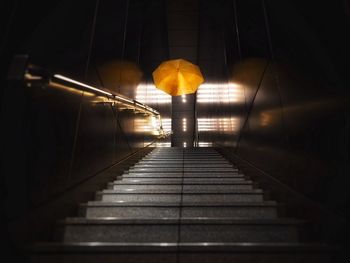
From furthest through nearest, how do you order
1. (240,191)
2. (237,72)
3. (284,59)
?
1. (237,72)
2. (240,191)
3. (284,59)

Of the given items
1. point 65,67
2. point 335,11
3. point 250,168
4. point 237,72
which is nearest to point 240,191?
point 250,168

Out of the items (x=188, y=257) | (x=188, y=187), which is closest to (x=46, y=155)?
(x=188, y=257)

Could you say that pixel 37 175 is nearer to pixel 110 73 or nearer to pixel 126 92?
pixel 110 73

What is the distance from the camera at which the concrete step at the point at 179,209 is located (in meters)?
2.10

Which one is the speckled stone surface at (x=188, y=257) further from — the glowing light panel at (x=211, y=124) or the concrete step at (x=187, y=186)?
the glowing light panel at (x=211, y=124)

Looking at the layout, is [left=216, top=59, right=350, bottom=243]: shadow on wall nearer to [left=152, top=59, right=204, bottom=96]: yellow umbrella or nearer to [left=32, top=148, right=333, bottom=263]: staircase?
[left=32, top=148, right=333, bottom=263]: staircase

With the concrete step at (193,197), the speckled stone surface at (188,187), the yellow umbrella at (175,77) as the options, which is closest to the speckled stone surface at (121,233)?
→ the concrete step at (193,197)

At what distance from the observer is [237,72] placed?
14.3ft

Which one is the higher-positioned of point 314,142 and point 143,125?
point 143,125

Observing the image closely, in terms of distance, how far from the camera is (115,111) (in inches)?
140

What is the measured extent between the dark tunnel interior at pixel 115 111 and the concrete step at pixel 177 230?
170mm

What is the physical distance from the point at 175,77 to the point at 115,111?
387 cm

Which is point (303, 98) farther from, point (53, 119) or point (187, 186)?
point (53, 119)

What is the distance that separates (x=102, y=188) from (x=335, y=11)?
2.50 metres
